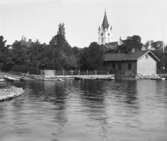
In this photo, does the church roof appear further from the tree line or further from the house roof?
the tree line

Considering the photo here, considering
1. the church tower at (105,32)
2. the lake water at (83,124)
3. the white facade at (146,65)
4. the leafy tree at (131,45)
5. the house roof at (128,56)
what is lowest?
the lake water at (83,124)

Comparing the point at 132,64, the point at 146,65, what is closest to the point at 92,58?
the point at 132,64

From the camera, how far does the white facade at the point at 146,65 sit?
84.2m

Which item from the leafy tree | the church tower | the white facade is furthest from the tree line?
the church tower

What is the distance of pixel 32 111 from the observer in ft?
64.7

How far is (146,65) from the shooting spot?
281 ft

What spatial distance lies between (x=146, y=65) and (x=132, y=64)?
3.85 metres

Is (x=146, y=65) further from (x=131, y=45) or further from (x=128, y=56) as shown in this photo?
(x=131, y=45)

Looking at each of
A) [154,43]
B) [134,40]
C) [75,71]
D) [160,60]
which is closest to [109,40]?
[154,43]

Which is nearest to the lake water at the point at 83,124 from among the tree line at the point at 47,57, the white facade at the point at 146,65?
the tree line at the point at 47,57

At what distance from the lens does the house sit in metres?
83.6

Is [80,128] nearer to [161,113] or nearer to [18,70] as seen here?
[161,113]

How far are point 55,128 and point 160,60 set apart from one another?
80.0 meters

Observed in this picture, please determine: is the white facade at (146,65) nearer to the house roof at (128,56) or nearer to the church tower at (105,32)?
Answer: the house roof at (128,56)
